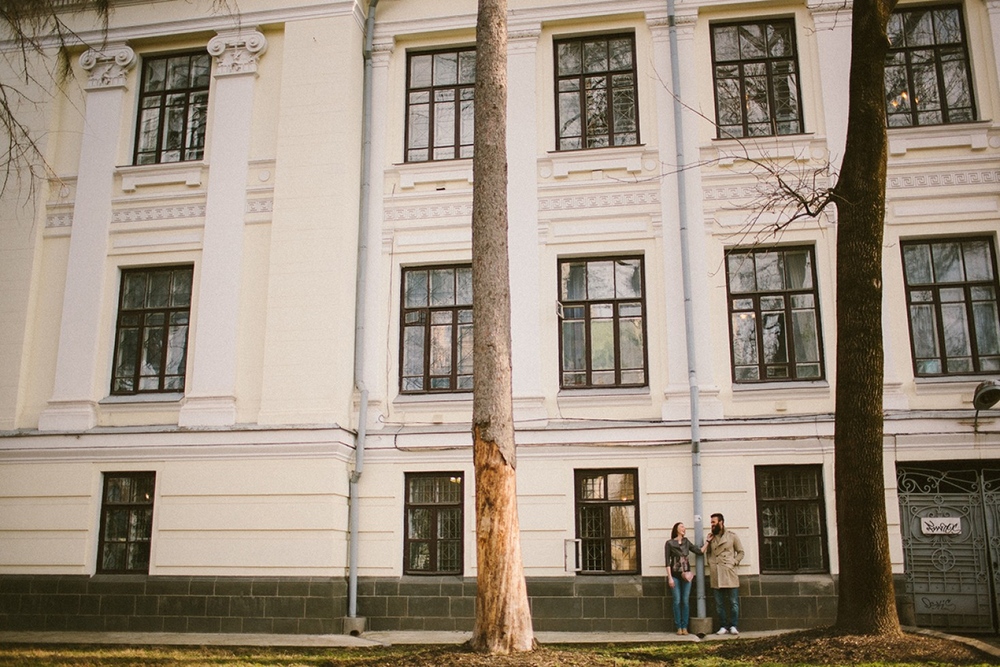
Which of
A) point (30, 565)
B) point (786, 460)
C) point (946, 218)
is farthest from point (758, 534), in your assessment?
point (30, 565)

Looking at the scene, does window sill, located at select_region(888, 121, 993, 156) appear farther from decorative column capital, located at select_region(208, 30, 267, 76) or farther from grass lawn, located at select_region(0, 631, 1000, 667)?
decorative column capital, located at select_region(208, 30, 267, 76)

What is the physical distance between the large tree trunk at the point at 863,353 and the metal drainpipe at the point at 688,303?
4.56 metres

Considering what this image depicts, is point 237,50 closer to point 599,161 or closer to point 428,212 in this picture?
point 428,212

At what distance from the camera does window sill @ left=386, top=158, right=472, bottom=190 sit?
1586 cm

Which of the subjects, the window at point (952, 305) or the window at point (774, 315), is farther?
the window at point (774, 315)

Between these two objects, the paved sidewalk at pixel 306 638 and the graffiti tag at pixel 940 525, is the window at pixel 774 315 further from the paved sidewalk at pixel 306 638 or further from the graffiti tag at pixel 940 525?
the paved sidewalk at pixel 306 638

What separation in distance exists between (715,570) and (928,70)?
8.86 m

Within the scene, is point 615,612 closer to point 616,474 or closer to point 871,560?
point 616,474

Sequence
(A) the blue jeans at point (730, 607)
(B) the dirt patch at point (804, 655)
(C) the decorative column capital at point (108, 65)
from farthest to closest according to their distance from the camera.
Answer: (C) the decorative column capital at point (108, 65)
(A) the blue jeans at point (730, 607)
(B) the dirt patch at point (804, 655)

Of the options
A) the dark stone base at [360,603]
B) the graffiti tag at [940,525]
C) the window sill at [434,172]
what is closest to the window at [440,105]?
the window sill at [434,172]

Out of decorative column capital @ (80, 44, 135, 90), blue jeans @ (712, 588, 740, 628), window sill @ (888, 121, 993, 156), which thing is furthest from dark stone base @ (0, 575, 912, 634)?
decorative column capital @ (80, 44, 135, 90)

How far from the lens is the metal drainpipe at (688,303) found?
13.9 metres

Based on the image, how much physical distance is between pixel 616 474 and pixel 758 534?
2.28 m

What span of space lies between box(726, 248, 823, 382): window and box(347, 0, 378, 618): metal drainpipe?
593 cm
